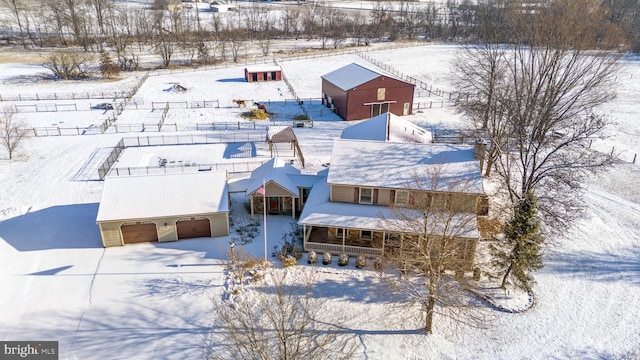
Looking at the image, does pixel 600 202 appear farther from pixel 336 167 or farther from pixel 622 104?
pixel 622 104

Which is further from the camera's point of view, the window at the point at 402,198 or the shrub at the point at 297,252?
the window at the point at 402,198

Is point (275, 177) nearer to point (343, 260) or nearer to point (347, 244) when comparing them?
point (347, 244)

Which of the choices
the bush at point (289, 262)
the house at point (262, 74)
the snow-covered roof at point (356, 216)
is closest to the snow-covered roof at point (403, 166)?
the snow-covered roof at point (356, 216)

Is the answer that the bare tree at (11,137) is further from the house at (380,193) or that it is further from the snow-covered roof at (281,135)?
the house at (380,193)

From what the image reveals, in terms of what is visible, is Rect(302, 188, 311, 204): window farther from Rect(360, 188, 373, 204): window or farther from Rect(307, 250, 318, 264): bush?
Rect(307, 250, 318, 264): bush

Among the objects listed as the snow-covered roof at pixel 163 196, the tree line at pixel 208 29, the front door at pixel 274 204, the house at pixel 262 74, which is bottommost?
the front door at pixel 274 204
